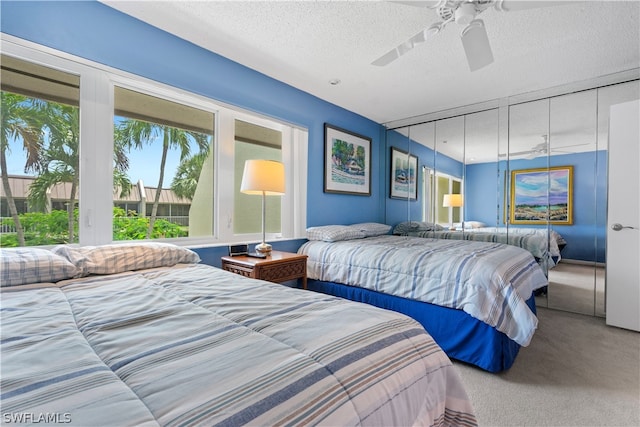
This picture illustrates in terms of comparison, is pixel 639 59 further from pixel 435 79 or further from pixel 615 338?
pixel 615 338

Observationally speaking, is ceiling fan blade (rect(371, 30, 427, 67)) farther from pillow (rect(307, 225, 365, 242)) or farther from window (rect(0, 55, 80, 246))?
window (rect(0, 55, 80, 246))

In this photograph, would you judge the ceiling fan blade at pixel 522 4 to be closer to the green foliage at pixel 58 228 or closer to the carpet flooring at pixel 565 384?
the carpet flooring at pixel 565 384

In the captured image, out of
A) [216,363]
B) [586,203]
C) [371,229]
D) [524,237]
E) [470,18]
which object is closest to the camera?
[216,363]

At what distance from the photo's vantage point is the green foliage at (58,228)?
1.88 meters

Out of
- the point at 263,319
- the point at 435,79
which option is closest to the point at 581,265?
the point at 435,79

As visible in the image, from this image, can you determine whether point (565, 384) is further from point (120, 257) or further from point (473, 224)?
point (120, 257)

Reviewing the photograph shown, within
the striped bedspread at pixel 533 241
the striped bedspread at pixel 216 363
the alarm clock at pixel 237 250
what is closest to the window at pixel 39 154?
the striped bedspread at pixel 216 363

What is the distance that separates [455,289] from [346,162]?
2.31 meters

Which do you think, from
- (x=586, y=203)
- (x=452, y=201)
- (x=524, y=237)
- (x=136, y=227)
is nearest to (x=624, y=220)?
(x=586, y=203)

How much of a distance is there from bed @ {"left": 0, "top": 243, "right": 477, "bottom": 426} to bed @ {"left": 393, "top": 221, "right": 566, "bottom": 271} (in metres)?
3.09

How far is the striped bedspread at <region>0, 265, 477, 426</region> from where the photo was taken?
0.55 meters

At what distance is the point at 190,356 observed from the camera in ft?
2.40

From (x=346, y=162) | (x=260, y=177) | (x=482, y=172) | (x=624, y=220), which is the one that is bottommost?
(x=624, y=220)

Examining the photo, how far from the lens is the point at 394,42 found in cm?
243
